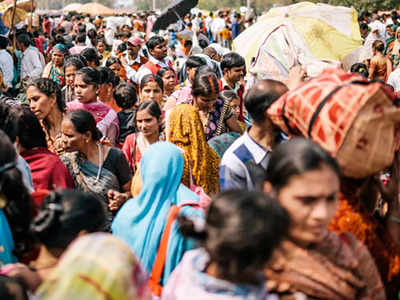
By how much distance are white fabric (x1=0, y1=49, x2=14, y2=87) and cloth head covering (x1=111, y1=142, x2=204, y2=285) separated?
530 centimetres

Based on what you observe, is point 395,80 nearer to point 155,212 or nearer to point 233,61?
point 233,61

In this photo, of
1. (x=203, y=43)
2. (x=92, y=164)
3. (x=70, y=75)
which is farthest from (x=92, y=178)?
(x=203, y=43)

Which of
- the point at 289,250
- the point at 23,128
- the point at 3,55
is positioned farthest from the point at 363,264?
the point at 3,55

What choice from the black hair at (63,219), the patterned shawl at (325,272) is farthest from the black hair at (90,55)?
the patterned shawl at (325,272)

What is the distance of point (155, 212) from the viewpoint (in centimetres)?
261

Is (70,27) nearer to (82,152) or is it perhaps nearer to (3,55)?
(3,55)

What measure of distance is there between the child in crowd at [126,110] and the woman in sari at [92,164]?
1213 mm

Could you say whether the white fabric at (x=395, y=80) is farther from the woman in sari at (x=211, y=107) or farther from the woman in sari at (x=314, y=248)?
the woman in sari at (x=314, y=248)

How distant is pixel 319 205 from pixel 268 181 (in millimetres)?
267

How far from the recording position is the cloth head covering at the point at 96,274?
1456 millimetres

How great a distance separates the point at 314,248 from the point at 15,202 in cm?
138

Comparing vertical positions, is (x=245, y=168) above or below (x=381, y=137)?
below

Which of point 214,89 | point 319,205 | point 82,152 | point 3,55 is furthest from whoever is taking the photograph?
point 3,55

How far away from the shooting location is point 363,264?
72.7 inches
